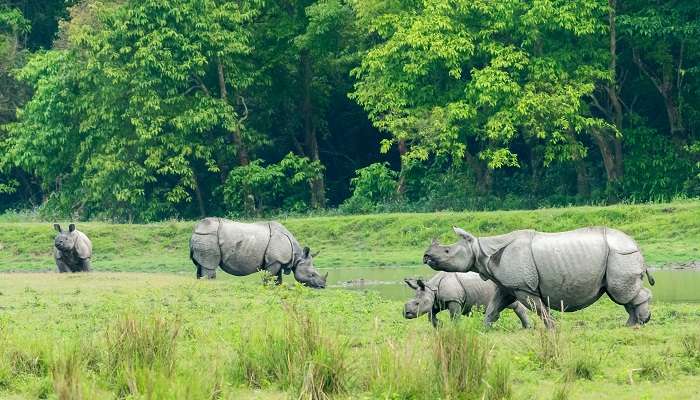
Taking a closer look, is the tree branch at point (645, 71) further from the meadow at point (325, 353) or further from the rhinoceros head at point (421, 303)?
the rhinoceros head at point (421, 303)

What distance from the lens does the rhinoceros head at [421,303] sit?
1555 centimetres

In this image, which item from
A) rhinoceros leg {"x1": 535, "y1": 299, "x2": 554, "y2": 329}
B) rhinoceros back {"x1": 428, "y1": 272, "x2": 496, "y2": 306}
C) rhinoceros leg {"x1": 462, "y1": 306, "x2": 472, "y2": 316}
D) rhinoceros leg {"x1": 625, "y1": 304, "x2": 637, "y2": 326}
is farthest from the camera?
rhinoceros leg {"x1": 462, "y1": 306, "x2": 472, "y2": 316}

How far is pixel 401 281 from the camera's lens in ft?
81.3

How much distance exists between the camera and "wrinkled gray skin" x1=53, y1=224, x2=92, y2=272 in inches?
936

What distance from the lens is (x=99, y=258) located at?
108 feet

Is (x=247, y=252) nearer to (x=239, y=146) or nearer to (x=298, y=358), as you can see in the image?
(x=298, y=358)

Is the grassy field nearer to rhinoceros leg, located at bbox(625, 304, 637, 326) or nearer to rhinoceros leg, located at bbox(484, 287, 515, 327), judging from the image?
rhinoceros leg, located at bbox(625, 304, 637, 326)

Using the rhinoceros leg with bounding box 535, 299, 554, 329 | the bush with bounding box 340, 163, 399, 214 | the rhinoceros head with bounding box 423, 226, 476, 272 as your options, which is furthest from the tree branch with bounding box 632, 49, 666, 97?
the rhinoceros leg with bounding box 535, 299, 554, 329

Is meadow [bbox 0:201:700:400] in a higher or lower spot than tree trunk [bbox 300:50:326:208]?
lower

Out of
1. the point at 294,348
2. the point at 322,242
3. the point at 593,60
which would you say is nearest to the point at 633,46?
the point at 593,60

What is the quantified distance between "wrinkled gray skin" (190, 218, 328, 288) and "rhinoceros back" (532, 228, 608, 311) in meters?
7.79

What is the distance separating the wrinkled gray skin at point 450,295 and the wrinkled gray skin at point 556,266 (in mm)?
632

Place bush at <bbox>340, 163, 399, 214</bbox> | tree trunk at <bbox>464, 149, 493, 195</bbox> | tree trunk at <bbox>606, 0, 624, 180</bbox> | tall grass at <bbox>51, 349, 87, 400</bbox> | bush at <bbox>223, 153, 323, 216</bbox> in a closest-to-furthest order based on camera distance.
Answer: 1. tall grass at <bbox>51, 349, 87, 400</bbox>
2. tree trunk at <bbox>606, 0, 624, 180</bbox>
3. tree trunk at <bbox>464, 149, 493, 195</bbox>
4. bush at <bbox>340, 163, 399, 214</bbox>
5. bush at <bbox>223, 153, 323, 216</bbox>

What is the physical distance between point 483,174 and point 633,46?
5564mm
